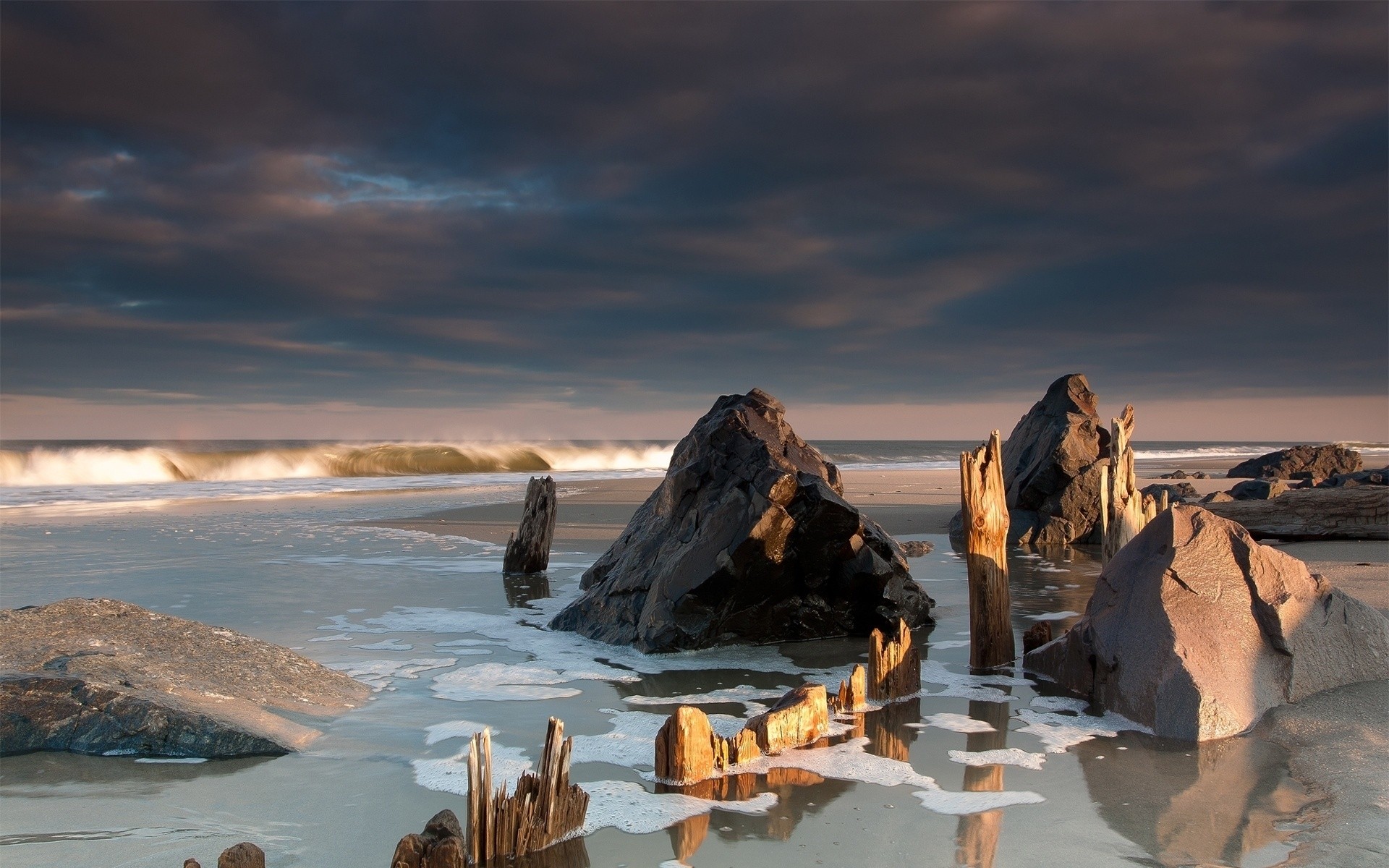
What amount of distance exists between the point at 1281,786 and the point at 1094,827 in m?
1.09

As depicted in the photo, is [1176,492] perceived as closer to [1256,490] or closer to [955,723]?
[1256,490]

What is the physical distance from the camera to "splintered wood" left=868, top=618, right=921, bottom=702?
217 inches

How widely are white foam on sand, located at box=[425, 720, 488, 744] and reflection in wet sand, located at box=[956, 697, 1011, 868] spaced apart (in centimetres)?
255

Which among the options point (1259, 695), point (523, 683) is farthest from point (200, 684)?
point (1259, 695)

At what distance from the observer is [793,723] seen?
4.62 metres

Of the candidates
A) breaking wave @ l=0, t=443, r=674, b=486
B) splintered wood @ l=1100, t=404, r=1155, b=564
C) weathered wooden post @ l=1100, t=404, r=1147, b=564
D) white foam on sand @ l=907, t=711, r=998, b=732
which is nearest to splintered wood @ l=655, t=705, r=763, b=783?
white foam on sand @ l=907, t=711, r=998, b=732

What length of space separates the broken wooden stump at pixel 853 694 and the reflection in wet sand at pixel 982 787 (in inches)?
24.9

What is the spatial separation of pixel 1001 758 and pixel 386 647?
4.79 meters

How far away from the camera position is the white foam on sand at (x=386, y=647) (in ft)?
23.1

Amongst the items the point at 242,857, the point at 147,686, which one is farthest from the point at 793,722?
the point at 147,686

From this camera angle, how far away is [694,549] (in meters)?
7.29

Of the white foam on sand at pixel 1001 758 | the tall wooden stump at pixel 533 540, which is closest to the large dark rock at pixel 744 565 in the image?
the tall wooden stump at pixel 533 540

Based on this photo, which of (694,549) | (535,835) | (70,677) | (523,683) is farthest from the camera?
(694,549)

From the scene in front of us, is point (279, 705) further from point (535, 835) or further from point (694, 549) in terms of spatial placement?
point (694, 549)
